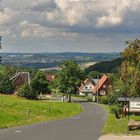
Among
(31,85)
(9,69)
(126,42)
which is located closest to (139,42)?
(126,42)

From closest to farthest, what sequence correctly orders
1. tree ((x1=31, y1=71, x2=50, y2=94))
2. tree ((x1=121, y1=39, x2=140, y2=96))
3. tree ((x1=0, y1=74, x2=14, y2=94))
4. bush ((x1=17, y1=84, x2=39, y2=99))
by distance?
tree ((x1=121, y1=39, x2=140, y2=96)), bush ((x1=17, y1=84, x2=39, y2=99)), tree ((x1=31, y1=71, x2=50, y2=94)), tree ((x1=0, y1=74, x2=14, y2=94))

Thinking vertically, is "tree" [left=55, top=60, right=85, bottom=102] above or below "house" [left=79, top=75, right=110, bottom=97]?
above

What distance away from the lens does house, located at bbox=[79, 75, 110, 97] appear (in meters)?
158

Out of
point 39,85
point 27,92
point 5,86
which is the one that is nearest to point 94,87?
point 39,85

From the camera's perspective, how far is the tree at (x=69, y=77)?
127250 millimetres

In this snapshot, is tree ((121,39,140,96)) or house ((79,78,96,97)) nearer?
tree ((121,39,140,96))

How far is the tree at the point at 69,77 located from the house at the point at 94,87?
28215 mm

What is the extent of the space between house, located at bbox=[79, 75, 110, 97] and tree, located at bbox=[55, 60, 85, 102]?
1111 inches

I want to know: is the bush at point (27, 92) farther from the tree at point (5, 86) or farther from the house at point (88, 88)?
the house at point (88, 88)

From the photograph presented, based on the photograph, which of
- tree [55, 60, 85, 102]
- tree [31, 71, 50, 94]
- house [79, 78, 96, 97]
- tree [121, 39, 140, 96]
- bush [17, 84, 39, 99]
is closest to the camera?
tree [121, 39, 140, 96]

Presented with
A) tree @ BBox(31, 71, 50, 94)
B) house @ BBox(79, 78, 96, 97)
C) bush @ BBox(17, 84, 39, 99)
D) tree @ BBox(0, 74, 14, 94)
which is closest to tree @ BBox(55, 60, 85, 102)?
tree @ BBox(31, 71, 50, 94)

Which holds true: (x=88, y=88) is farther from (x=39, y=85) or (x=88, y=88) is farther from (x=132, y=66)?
(x=132, y=66)

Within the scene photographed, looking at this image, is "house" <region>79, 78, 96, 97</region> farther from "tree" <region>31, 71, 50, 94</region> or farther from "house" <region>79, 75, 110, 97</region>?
"tree" <region>31, 71, 50, 94</region>

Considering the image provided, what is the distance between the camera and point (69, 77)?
418 feet
